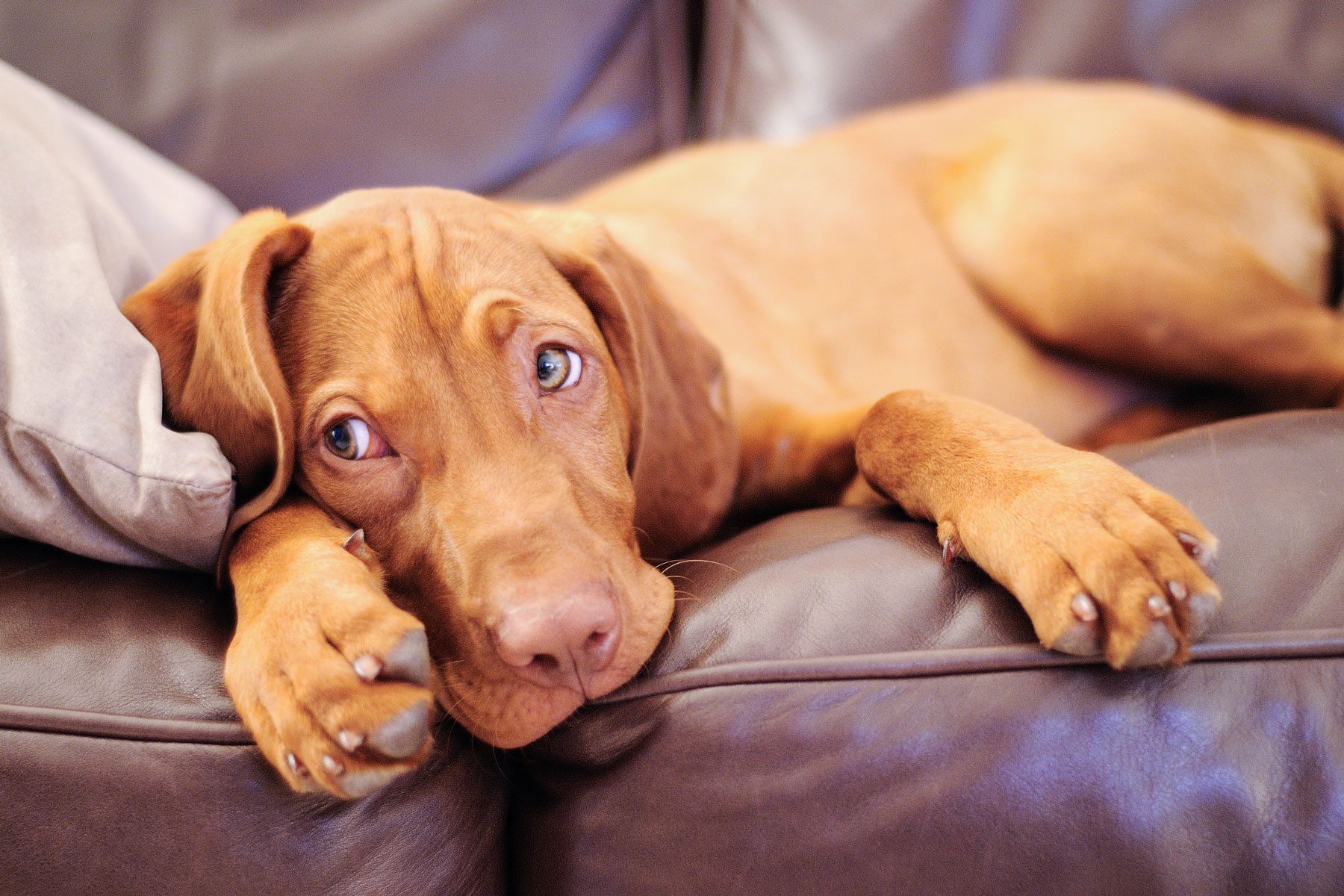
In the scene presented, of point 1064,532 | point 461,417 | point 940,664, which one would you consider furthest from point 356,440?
point 1064,532

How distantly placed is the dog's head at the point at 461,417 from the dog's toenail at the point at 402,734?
196mm

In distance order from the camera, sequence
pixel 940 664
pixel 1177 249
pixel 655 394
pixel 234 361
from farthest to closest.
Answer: pixel 1177 249, pixel 655 394, pixel 234 361, pixel 940 664

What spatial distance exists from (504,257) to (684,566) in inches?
26.2

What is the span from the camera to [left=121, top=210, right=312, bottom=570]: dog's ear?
161 centimetres

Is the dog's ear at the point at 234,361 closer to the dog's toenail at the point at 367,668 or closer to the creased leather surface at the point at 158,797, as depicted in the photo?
the creased leather surface at the point at 158,797

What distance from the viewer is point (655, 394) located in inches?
76.4

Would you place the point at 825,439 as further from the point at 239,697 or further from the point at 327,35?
the point at 327,35

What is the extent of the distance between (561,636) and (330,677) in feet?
1.02

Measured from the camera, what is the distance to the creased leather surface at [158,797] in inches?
51.3

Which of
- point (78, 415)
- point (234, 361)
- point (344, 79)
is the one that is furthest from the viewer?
point (344, 79)

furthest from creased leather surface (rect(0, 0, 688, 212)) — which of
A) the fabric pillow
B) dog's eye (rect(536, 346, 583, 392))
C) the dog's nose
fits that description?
the dog's nose

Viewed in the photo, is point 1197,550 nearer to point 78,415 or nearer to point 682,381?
point 682,381

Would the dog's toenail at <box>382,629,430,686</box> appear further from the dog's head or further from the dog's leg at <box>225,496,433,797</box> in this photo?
the dog's head

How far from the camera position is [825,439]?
7.25 ft
